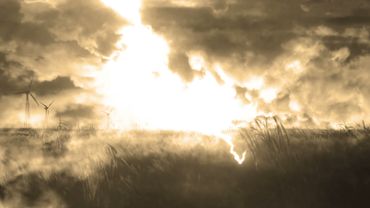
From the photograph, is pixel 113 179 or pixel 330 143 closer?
pixel 113 179

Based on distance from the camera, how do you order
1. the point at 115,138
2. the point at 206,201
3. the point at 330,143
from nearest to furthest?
the point at 206,201, the point at 115,138, the point at 330,143

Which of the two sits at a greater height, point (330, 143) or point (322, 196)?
point (330, 143)

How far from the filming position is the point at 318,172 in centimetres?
14262

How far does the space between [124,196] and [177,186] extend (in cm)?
1153

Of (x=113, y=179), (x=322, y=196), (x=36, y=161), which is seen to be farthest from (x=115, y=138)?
(x=322, y=196)

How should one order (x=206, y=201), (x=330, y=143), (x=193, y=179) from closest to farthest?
(x=206, y=201), (x=193, y=179), (x=330, y=143)

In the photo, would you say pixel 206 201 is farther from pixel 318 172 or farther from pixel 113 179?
pixel 318 172

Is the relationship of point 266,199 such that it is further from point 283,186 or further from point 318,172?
point 318,172

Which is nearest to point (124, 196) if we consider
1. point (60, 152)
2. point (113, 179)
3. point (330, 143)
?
point (113, 179)

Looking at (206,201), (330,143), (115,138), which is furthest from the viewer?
(330,143)

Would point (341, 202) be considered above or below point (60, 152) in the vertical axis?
below

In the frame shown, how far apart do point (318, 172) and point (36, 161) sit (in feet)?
222

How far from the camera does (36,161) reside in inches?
5812

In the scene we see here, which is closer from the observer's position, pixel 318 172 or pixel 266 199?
pixel 266 199
